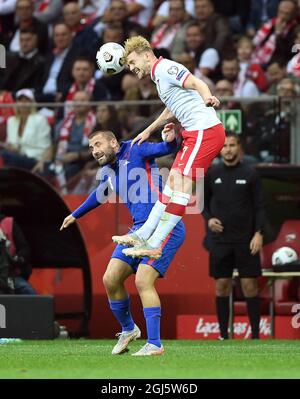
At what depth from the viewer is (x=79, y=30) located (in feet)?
69.2

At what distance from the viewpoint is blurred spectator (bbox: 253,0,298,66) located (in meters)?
19.2

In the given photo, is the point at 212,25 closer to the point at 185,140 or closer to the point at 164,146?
the point at 185,140

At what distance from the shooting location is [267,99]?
55.2 feet

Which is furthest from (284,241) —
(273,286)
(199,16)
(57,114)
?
(199,16)

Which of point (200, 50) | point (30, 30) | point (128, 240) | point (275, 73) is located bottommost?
point (128, 240)

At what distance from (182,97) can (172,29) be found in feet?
30.3

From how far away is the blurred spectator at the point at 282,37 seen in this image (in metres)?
19.2

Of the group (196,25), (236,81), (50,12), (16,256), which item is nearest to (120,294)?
(16,256)

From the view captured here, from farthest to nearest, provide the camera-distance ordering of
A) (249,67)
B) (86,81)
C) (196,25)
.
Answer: (196,25) → (86,81) → (249,67)

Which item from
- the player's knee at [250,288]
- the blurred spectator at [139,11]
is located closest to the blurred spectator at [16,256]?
the player's knee at [250,288]

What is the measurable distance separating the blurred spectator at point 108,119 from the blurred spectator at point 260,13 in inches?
151

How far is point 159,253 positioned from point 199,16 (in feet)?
31.9

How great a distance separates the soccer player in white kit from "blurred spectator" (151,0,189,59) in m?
8.80

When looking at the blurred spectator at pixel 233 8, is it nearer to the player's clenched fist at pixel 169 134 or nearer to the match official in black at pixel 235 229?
the match official in black at pixel 235 229
